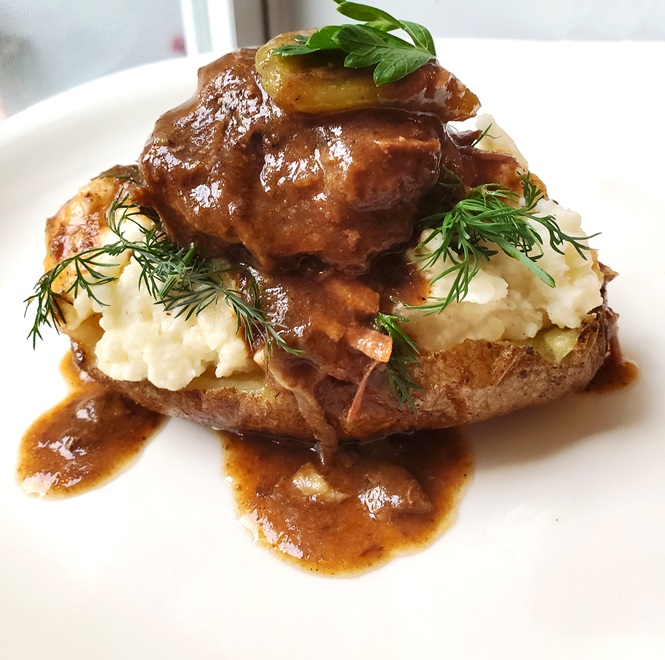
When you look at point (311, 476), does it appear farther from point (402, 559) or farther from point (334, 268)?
point (334, 268)

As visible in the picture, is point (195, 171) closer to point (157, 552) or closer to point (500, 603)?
point (157, 552)

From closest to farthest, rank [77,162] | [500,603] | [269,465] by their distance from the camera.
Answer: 1. [500,603]
2. [269,465]
3. [77,162]

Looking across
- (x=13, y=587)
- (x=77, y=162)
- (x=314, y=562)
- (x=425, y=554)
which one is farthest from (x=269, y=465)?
(x=77, y=162)

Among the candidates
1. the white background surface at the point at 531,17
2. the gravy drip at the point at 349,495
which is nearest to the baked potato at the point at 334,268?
the gravy drip at the point at 349,495

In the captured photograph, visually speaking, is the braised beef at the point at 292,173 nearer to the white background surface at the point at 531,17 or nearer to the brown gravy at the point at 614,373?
the brown gravy at the point at 614,373

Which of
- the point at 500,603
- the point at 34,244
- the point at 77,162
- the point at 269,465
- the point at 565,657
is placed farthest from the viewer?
the point at 77,162

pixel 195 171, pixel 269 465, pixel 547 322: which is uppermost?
pixel 195 171
